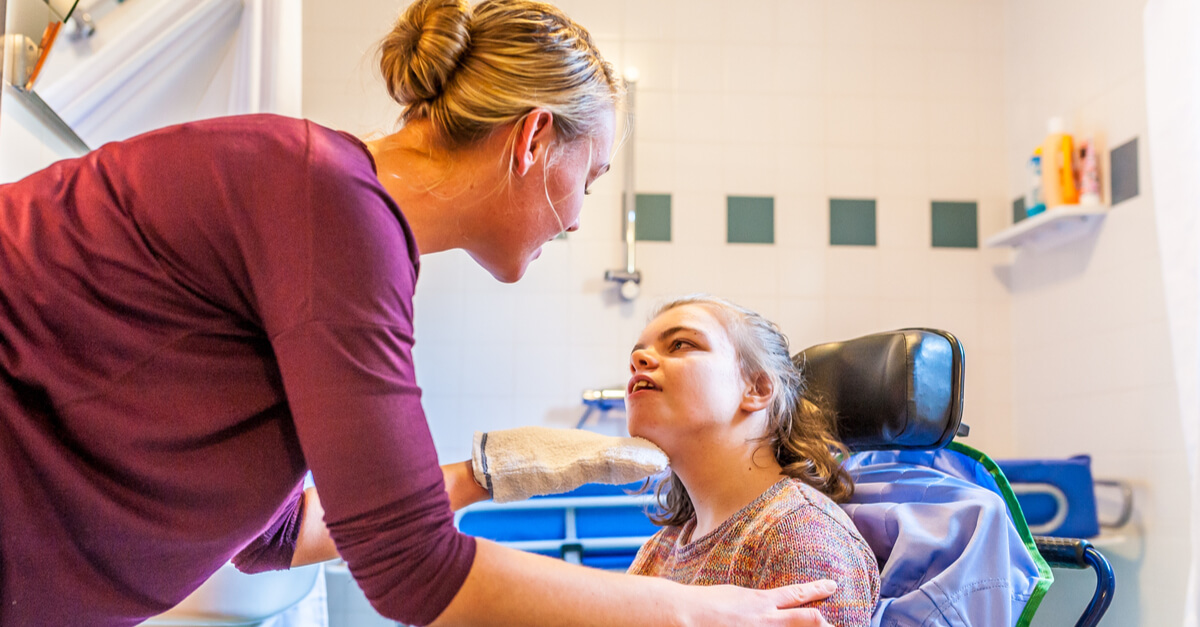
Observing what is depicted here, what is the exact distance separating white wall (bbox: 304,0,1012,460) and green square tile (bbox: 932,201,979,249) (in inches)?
1.6

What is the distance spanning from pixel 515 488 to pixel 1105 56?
8.77ft

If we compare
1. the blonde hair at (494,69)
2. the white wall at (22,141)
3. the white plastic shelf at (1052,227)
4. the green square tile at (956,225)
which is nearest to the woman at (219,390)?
the blonde hair at (494,69)

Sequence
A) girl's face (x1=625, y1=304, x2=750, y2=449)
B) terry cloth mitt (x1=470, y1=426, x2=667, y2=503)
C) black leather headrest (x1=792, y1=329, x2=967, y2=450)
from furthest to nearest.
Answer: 1. girl's face (x1=625, y1=304, x2=750, y2=449)
2. black leather headrest (x1=792, y1=329, x2=967, y2=450)
3. terry cloth mitt (x1=470, y1=426, x2=667, y2=503)

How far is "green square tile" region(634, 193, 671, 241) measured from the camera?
11.2 ft

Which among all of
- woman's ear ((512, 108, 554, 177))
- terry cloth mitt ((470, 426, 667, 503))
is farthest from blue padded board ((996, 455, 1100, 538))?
woman's ear ((512, 108, 554, 177))

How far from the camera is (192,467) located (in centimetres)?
86

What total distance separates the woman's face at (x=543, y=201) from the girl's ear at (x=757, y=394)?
591 millimetres

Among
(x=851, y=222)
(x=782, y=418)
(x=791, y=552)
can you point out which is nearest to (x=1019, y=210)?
(x=851, y=222)

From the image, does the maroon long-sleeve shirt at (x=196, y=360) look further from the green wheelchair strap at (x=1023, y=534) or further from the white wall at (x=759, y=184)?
the white wall at (x=759, y=184)

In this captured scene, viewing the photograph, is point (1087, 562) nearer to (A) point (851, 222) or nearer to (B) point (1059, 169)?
(B) point (1059, 169)

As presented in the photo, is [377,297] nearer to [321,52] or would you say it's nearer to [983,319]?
[321,52]

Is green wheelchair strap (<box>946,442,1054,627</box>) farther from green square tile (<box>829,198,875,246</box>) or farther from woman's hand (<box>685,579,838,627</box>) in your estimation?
green square tile (<box>829,198,875,246</box>)

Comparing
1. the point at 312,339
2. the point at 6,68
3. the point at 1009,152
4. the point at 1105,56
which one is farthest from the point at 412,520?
the point at 1009,152

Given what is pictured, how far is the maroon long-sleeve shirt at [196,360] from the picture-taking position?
79 cm
